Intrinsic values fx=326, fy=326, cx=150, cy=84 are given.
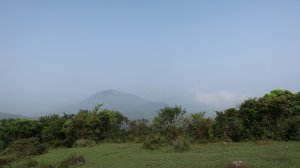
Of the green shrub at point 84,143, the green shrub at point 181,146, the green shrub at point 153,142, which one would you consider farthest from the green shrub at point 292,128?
the green shrub at point 84,143

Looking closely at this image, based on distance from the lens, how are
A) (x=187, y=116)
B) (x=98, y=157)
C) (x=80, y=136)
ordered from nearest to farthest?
(x=98, y=157) < (x=187, y=116) < (x=80, y=136)

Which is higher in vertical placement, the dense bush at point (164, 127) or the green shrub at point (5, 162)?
the dense bush at point (164, 127)

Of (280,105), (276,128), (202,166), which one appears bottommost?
(202,166)

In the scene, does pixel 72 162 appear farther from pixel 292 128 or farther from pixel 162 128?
pixel 292 128

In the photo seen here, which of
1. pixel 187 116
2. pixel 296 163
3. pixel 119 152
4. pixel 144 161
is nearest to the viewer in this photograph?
pixel 296 163

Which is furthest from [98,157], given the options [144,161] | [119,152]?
[144,161]

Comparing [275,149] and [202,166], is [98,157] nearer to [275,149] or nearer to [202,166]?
[202,166]

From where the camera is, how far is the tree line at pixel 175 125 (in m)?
14.6

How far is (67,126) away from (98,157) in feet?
22.7

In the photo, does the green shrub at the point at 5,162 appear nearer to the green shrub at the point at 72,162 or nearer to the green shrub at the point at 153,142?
the green shrub at the point at 72,162

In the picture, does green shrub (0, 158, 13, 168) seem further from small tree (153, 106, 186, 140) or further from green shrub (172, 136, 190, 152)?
small tree (153, 106, 186, 140)

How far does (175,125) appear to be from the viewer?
17234 mm

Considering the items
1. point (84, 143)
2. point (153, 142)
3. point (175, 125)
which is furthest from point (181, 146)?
point (84, 143)

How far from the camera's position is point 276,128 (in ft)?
46.6
